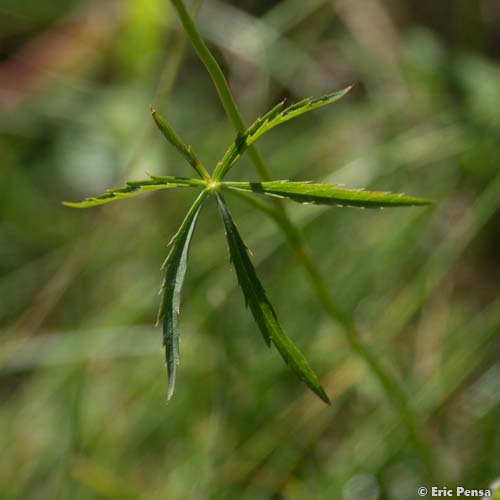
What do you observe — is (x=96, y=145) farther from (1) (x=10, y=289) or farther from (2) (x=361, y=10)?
(2) (x=361, y=10)

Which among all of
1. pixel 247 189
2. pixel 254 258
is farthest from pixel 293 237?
pixel 254 258

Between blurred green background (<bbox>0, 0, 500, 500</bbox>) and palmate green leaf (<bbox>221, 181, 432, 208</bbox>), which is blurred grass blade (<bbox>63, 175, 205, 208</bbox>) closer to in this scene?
palmate green leaf (<bbox>221, 181, 432, 208</bbox>)

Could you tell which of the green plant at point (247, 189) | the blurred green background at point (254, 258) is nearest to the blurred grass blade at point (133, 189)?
the green plant at point (247, 189)

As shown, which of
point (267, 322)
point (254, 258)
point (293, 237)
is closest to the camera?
point (267, 322)

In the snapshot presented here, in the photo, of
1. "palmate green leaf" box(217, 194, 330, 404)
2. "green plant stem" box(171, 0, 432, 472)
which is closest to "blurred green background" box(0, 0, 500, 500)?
"green plant stem" box(171, 0, 432, 472)

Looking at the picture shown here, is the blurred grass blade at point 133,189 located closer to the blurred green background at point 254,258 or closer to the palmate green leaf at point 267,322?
the palmate green leaf at point 267,322

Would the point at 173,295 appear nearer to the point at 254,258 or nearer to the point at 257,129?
the point at 257,129
